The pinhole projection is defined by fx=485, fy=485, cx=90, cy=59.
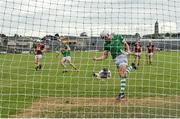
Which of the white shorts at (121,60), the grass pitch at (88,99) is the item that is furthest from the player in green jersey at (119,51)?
the grass pitch at (88,99)

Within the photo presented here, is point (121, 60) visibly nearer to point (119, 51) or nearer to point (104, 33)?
point (119, 51)

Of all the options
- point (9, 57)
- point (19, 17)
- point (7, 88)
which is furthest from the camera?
point (7, 88)

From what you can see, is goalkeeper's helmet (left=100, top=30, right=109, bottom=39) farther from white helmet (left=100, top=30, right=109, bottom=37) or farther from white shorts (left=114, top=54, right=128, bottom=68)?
white shorts (left=114, top=54, right=128, bottom=68)

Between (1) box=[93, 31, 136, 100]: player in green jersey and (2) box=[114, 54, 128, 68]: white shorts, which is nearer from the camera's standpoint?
(1) box=[93, 31, 136, 100]: player in green jersey

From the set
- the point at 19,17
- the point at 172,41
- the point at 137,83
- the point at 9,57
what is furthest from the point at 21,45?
the point at 137,83

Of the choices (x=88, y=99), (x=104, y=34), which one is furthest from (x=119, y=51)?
(x=88, y=99)

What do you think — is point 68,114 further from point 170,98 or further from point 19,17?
point 170,98

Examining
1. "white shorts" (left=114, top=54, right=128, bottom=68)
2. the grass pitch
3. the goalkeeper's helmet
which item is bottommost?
the grass pitch

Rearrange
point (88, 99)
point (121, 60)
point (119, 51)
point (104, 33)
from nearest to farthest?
point (104, 33) → point (88, 99) → point (119, 51) → point (121, 60)

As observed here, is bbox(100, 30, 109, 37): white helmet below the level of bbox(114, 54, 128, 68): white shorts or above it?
above

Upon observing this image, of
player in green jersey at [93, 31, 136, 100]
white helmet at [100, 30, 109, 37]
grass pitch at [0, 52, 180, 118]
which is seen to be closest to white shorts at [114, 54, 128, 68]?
player in green jersey at [93, 31, 136, 100]

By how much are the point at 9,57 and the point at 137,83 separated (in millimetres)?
4756

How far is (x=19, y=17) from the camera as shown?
10344 mm

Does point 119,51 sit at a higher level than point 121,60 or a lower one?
higher
